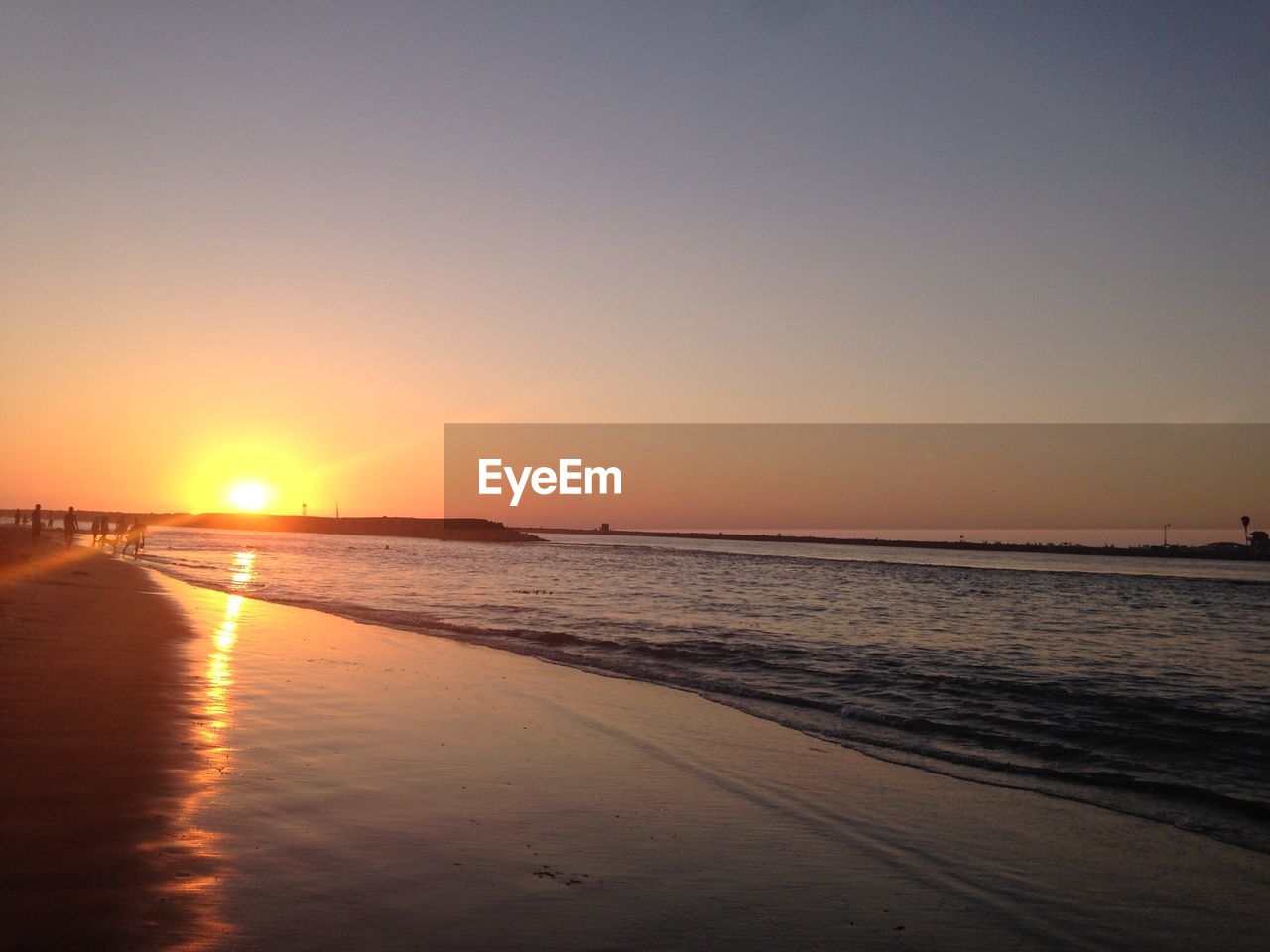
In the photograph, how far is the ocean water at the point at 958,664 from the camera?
9.95 m

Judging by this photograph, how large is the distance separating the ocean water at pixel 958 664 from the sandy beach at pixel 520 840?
4.44ft

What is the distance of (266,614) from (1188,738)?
20645 mm

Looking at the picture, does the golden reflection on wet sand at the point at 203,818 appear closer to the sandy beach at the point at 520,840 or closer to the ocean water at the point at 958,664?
the sandy beach at the point at 520,840

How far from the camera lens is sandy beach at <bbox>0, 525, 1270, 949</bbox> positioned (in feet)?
15.4

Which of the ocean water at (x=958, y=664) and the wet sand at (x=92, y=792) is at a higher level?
the wet sand at (x=92, y=792)

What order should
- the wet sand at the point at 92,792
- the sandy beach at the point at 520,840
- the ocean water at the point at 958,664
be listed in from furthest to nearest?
the ocean water at the point at 958,664
the sandy beach at the point at 520,840
the wet sand at the point at 92,792

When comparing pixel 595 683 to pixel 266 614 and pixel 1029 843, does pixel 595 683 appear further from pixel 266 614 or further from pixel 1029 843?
pixel 266 614

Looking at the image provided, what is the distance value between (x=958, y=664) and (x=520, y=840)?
1385cm

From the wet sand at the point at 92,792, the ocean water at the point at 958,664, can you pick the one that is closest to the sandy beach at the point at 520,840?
the wet sand at the point at 92,792

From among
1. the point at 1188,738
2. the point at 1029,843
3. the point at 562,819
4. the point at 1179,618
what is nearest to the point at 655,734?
the point at 562,819

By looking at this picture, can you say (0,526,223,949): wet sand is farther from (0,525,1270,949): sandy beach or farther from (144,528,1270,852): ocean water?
(144,528,1270,852): ocean water

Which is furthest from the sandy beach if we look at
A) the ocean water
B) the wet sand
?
the ocean water

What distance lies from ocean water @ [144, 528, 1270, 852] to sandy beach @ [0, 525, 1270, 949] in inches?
53.2

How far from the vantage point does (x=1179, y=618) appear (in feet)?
99.0
